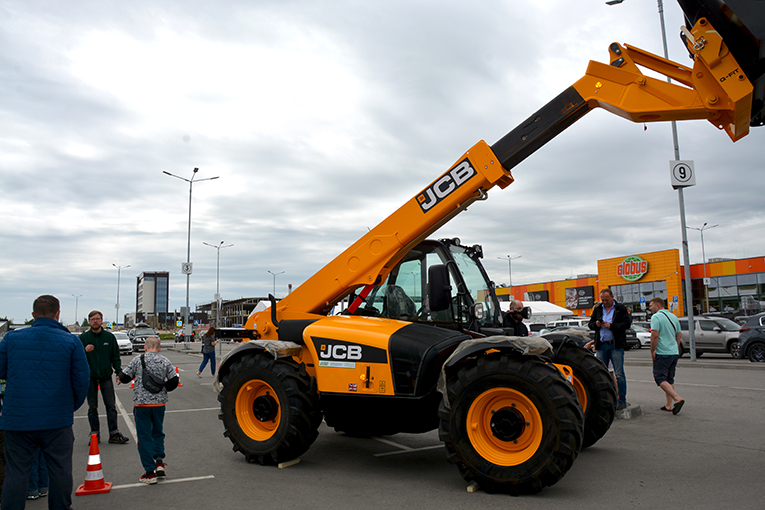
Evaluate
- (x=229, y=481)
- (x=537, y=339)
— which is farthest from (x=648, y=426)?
(x=229, y=481)

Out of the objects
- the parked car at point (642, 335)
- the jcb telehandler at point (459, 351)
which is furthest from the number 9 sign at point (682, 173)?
the parked car at point (642, 335)

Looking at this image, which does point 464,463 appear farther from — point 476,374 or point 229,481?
point 229,481

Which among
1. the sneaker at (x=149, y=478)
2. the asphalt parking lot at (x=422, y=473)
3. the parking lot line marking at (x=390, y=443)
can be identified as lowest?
the parking lot line marking at (x=390, y=443)

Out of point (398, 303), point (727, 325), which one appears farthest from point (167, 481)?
point (727, 325)

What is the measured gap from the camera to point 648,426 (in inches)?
320

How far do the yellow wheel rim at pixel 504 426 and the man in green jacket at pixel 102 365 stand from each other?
17.0 feet

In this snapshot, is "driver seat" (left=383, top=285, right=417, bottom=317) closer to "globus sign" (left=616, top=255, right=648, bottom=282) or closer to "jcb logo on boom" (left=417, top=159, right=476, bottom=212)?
"jcb logo on boom" (left=417, top=159, right=476, bottom=212)

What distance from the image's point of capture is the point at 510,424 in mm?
4844

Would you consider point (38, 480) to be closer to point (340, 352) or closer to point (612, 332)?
point (340, 352)

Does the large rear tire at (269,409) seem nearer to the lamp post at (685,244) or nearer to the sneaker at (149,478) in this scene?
the sneaker at (149,478)

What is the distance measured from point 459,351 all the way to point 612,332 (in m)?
4.90

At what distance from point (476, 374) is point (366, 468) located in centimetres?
197

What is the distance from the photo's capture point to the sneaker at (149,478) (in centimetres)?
545

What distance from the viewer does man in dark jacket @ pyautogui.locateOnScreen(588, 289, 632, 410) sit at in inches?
348
